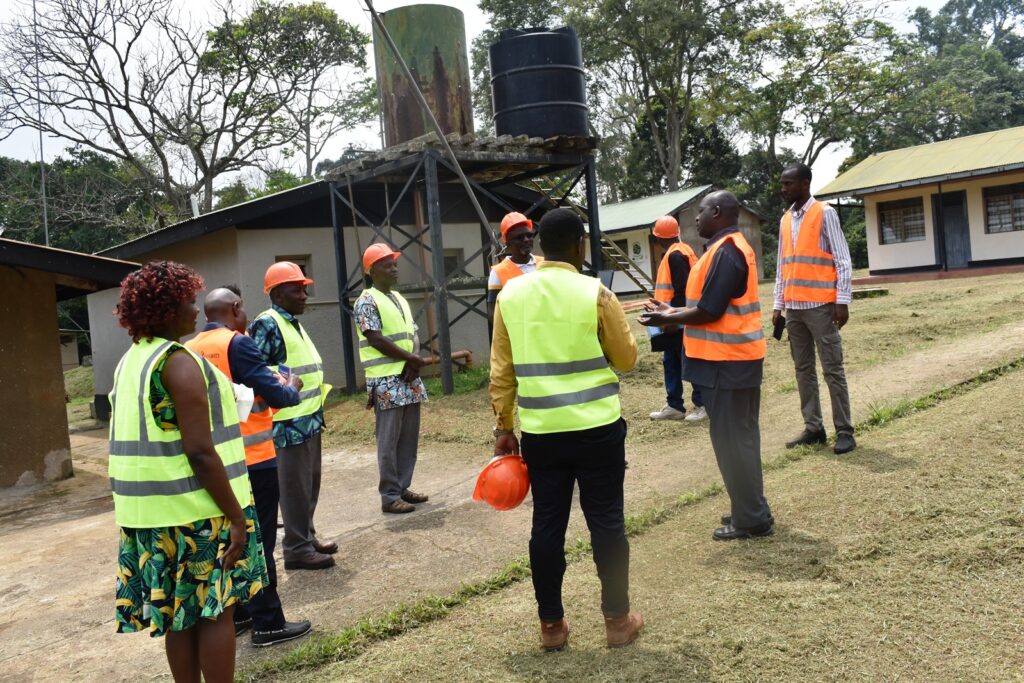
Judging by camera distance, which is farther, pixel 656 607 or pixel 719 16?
pixel 719 16

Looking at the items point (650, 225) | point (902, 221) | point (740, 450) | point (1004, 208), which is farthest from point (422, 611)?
point (650, 225)

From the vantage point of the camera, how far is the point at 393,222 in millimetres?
13812

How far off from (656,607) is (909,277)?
73.6ft

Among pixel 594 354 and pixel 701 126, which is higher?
pixel 701 126

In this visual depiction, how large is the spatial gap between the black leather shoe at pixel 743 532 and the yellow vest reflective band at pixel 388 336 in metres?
2.61

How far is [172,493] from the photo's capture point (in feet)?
9.45

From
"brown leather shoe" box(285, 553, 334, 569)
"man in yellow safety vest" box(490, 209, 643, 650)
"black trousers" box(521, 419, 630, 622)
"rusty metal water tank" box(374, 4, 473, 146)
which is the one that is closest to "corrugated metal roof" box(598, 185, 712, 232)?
"rusty metal water tank" box(374, 4, 473, 146)

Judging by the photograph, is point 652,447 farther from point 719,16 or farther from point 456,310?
point 719,16

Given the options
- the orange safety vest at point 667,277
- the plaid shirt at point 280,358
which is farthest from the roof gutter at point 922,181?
the plaid shirt at point 280,358

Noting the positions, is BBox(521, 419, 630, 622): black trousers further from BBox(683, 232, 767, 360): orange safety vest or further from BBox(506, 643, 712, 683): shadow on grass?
BBox(683, 232, 767, 360): orange safety vest

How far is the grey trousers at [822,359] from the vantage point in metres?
5.91

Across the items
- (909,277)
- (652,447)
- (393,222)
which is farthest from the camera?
(909,277)

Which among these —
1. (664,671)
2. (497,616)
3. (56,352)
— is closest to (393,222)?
(56,352)

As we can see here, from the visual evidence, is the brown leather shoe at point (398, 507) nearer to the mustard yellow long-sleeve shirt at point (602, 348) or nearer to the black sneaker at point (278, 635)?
the black sneaker at point (278, 635)
